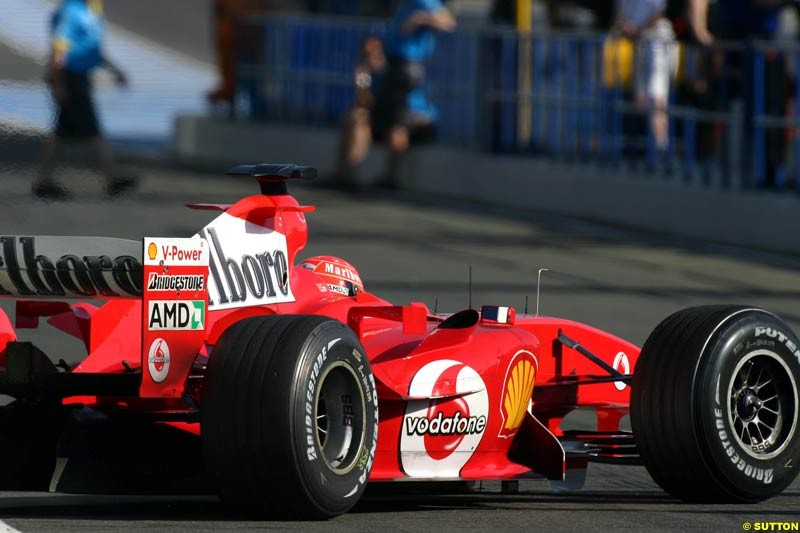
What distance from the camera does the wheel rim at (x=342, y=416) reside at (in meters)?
6.12

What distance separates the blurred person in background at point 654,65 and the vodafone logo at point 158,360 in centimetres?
1064

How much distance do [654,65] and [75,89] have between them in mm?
6647

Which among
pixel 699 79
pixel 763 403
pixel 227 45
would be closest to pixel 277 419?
pixel 763 403

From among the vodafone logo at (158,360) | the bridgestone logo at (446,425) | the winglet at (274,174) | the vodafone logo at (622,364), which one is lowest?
the bridgestone logo at (446,425)

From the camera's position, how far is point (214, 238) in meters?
6.45

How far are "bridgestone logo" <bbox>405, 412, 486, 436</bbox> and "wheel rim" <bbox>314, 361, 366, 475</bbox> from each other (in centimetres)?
36

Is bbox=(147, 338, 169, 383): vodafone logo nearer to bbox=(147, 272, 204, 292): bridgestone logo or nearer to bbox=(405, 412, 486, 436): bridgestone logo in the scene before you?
bbox=(147, 272, 204, 292): bridgestone logo

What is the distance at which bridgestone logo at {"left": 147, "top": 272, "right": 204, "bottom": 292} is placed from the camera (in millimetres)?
6035

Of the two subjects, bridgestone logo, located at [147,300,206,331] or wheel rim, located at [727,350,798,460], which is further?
wheel rim, located at [727,350,798,460]

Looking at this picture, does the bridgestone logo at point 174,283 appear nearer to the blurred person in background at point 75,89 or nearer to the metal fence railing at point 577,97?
the blurred person in background at point 75,89

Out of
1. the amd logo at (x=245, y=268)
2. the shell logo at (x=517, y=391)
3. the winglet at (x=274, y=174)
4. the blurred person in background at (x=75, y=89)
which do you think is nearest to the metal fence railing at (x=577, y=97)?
the blurred person in background at (x=75, y=89)

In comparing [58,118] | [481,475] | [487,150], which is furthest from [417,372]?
[487,150]

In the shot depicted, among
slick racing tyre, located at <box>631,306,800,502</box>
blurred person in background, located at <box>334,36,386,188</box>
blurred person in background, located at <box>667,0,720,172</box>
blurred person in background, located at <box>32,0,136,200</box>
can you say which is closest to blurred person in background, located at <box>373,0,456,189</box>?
blurred person in background, located at <box>334,36,386,188</box>

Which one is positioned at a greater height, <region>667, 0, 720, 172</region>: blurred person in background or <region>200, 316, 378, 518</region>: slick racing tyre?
<region>667, 0, 720, 172</region>: blurred person in background
